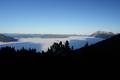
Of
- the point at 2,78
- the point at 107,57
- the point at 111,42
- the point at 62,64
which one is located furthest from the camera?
the point at 111,42

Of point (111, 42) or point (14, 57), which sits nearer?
point (14, 57)

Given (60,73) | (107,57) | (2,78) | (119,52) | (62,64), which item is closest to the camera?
(2,78)

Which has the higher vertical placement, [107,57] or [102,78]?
[107,57]

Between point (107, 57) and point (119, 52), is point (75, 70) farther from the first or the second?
point (119, 52)

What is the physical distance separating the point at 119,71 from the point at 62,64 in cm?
215

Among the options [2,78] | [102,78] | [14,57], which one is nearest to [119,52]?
[102,78]

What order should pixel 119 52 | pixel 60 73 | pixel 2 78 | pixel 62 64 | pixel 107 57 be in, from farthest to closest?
1. pixel 119 52
2. pixel 107 57
3. pixel 62 64
4. pixel 60 73
5. pixel 2 78

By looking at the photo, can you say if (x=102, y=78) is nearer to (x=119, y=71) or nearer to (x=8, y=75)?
(x=119, y=71)

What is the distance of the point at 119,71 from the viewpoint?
6.09 metres

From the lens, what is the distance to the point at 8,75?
18.4 ft

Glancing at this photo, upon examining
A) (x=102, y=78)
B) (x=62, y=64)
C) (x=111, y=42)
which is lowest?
(x=102, y=78)

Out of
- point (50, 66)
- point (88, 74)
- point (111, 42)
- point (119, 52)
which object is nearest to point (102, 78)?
point (88, 74)

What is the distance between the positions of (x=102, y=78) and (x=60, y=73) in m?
1.50

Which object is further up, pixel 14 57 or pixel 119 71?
pixel 14 57
